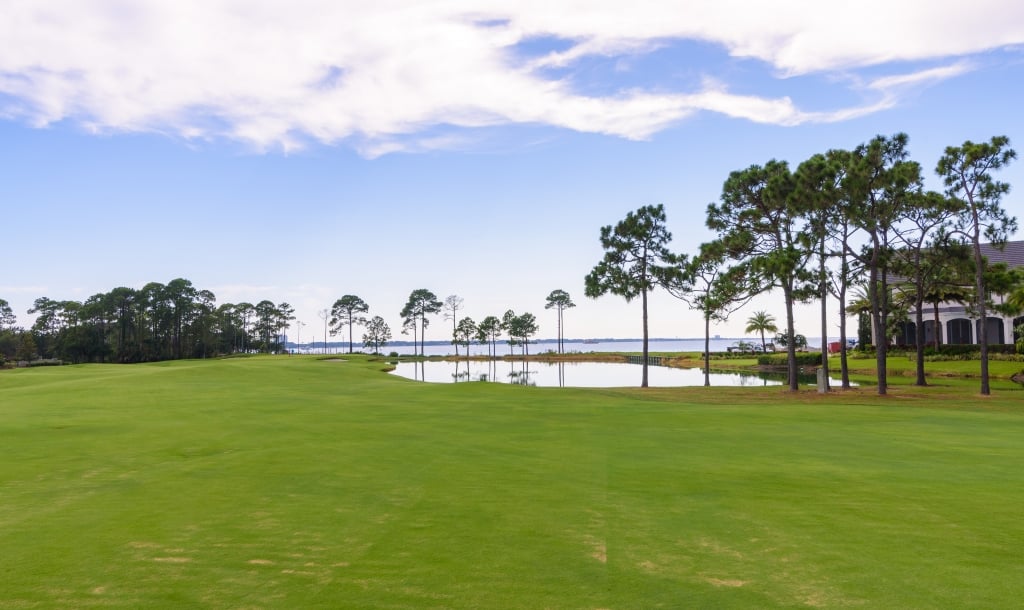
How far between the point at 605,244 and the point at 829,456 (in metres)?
38.2

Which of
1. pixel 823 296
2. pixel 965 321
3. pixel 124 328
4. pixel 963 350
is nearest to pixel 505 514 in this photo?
pixel 823 296

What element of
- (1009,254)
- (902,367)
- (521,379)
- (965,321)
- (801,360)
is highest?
(1009,254)

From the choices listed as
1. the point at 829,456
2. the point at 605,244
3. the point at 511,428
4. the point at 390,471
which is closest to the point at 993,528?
the point at 829,456

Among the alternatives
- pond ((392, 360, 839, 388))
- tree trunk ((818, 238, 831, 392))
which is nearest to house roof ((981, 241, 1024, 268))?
pond ((392, 360, 839, 388))

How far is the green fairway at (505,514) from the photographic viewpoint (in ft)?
20.8

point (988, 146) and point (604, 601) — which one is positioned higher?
point (988, 146)

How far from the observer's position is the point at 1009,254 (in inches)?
3317

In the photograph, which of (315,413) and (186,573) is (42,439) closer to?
(315,413)

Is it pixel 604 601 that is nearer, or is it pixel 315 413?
pixel 604 601

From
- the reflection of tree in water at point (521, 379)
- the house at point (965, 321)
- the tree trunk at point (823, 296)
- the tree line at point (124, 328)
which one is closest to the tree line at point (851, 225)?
the tree trunk at point (823, 296)

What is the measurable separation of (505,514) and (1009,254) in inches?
3954

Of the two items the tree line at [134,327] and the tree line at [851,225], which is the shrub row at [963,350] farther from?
the tree line at [134,327]

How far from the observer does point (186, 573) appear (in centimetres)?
674

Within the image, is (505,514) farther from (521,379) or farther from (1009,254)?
(1009,254)
